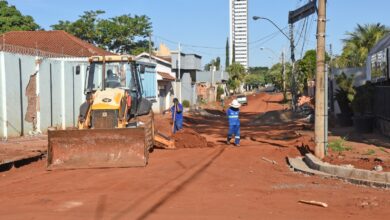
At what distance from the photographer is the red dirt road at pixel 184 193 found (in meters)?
8.01

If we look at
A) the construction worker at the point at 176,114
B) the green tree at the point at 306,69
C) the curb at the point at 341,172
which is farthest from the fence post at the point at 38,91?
the green tree at the point at 306,69

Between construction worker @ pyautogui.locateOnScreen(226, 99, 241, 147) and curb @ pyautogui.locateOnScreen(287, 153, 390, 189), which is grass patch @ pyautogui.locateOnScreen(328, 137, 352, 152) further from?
construction worker @ pyautogui.locateOnScreen(226, 99, 241, 147)

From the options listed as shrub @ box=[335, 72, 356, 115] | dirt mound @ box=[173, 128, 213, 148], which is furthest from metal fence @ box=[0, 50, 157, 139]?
shrub @ box=[335, 72, 356, 115]

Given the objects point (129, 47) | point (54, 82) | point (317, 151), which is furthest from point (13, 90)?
point (129, 47)

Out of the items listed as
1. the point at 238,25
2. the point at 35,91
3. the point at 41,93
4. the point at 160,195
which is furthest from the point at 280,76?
the point at 160,195

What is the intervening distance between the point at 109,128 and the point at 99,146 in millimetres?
715

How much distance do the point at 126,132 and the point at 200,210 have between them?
19.2 feet

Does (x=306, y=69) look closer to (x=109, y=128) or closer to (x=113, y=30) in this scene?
(x=113, y=30)

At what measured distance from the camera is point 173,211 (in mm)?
8047

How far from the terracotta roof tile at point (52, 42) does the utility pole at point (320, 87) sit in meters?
27.1

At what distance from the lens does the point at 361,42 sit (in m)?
52.1

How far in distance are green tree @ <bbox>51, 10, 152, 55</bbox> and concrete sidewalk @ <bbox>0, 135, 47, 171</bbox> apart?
47.0 metres

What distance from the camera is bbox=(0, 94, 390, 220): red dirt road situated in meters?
8.01

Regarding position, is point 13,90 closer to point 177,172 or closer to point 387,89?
point 177,172
